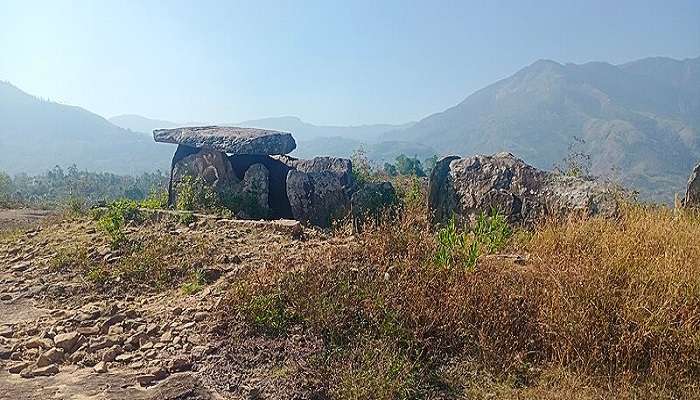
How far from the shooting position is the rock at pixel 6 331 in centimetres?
488

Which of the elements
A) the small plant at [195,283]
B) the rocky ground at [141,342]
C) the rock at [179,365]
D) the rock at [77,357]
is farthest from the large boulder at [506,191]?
the rock at [77,357]

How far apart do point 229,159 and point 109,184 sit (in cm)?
4420

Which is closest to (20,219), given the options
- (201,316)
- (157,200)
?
(157,200)

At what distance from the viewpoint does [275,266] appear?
515 cm

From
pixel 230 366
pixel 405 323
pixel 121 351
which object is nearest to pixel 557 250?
pixel 405 323

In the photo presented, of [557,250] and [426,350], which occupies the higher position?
[557,250]

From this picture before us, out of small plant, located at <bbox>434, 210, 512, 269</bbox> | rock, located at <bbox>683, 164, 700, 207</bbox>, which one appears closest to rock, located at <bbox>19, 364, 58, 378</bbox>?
small plant, located at <bbox>434, 210, 512, 269</bbox>

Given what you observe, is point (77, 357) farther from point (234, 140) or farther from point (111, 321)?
point (234, 140)

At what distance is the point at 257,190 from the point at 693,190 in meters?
7.57

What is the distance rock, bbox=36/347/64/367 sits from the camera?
13.9 ft

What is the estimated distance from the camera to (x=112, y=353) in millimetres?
4293

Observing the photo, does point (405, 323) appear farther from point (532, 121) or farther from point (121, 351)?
point (532, 121)

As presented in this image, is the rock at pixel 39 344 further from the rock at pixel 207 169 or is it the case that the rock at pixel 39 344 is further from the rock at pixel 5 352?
the rock at pixel 207 169

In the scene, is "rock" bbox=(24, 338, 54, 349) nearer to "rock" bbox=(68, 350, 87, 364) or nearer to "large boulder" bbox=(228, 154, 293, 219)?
"rock" bbox=(68, 350, 87, 364)
